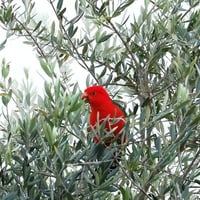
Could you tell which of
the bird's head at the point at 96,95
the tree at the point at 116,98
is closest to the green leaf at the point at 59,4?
the tree at the point at 116,98

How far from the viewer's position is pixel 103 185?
119 cm

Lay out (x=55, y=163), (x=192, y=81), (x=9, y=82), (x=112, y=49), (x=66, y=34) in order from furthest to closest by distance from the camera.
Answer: (x=112, y=49), (x=66, y=34), (x=9, y=82), (x=192, y=81), (x=55, y=163)

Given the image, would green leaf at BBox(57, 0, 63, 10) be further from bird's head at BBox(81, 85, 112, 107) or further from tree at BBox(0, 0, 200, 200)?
bird's head at BBox(81, 85, 112, 107)

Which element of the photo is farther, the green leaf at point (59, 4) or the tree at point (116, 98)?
the green leaf at point (59, 4)

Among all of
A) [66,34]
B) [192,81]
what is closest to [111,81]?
[66,34]

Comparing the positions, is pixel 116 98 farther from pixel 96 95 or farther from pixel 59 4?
pixel 59 4

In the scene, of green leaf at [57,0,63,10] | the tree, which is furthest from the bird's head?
green leaf at [57,0,63,10]

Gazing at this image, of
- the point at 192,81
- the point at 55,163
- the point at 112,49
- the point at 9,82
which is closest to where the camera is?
the point at 55,163

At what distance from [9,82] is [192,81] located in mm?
450

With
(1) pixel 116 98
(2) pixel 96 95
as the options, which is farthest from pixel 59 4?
(1) pixel 116 98

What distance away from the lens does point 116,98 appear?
198 cm

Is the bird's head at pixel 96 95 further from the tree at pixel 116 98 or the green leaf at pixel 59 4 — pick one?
the green leaf at pixel 59 4

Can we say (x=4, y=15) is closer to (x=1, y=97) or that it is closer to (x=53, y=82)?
(x=1, y=97)

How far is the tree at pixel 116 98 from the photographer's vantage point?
1204mm
